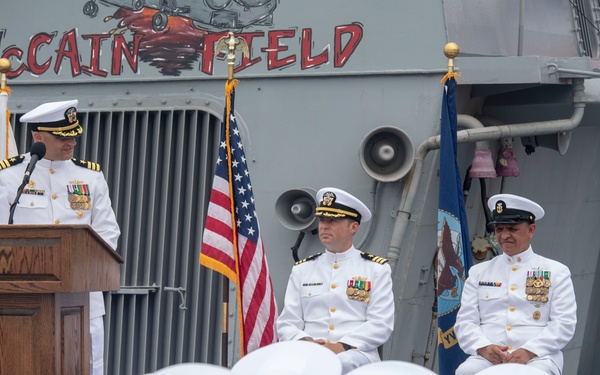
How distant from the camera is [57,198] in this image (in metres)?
6.43

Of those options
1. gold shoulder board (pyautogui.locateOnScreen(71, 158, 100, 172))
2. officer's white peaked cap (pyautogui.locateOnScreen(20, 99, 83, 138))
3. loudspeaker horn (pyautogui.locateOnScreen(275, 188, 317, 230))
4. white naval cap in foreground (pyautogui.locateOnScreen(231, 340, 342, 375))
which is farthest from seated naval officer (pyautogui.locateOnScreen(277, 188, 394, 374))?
white naval cap in foreground (pyautogui.locateOnScreen(231, 340, 342, 375))

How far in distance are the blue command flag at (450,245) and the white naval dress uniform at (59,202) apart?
6.14ft

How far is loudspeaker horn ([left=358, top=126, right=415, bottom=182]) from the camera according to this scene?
25.4ft

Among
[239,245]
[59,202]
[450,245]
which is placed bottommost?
[239,245]

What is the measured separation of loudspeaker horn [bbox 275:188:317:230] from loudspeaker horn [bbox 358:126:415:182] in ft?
1.34

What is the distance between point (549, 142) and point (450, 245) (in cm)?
164

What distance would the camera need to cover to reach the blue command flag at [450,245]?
7.10 meters

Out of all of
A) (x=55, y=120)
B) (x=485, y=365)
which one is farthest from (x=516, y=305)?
(x=55, y=120)

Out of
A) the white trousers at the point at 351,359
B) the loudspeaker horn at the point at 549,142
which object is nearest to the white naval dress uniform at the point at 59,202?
the white trousers at the point at 351,359

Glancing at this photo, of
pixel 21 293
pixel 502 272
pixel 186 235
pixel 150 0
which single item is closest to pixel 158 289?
pixel 186 235

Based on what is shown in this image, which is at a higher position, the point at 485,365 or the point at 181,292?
the point at 485,365

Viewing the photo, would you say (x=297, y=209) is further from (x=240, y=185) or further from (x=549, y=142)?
(x=549, y=142)

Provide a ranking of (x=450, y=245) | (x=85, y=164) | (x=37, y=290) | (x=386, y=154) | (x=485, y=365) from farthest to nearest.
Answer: (x=386, y=154)
(x=450, y=245)
(x=85, y=164)
(x=485, y=365)
(x=37, y=290)

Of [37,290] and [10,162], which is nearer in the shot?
[37,290]
